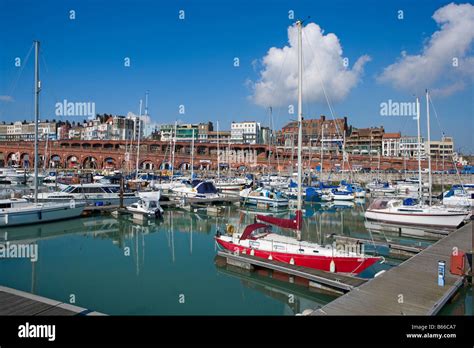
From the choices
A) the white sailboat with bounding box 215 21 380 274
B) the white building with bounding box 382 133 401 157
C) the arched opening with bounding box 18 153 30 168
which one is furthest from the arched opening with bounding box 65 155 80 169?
the white building with bounding box 382 133 401 157

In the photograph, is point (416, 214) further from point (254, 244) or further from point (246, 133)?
point (246, 133)

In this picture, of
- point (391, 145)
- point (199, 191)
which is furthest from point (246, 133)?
point (199, 191)

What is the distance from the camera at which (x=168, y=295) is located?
1405 cm

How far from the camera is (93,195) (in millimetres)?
35469

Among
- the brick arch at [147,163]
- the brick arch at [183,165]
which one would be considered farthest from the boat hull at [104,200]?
the brick arch at [147,163]

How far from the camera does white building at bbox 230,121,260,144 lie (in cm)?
15162

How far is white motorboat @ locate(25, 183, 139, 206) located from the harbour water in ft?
18.2

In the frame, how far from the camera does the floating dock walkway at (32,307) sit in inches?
364

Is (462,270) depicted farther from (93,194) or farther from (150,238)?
(93,194)

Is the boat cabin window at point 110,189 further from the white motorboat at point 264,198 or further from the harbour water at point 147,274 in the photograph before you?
the white motorboat at point 264,198

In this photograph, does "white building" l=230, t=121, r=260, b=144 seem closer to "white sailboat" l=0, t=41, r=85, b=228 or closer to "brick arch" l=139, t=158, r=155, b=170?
"brick arch" l=139, t=158, r=155, b=170
